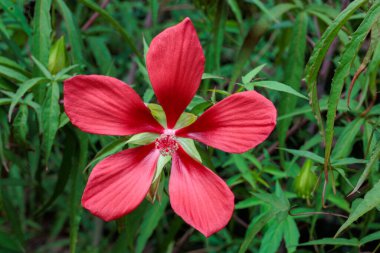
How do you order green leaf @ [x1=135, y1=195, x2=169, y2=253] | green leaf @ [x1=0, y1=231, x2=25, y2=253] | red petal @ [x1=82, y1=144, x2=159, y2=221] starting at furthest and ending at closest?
green leaf @ [x1=0, y1=231, x2=25, y2=253]
green leaf @ [x1=135, y1=195, x2=169, y2=253]
red petal @ [x1=82, y1=144, x2=159, y2=221]

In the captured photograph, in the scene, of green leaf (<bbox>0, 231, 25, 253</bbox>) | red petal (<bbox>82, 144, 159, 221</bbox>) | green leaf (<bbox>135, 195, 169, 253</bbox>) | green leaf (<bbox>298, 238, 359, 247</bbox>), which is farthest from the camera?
green leaf (<bbox>0, 231, 25, 253</bbox>)

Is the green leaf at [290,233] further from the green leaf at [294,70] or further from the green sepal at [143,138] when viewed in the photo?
the green sepal at [143,138]

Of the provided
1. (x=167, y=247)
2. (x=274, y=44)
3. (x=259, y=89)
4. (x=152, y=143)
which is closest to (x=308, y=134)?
(x=259, y=89)

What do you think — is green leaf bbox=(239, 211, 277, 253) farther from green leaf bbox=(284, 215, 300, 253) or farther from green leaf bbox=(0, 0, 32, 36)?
green leaf bbox=(0, 0, 32, 36)

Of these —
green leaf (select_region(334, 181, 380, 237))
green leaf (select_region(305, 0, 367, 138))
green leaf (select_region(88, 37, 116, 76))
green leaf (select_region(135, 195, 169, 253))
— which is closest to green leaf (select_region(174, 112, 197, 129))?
green leaf (select_region(305, 0, 367, 138))

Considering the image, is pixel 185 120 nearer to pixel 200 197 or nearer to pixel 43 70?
pixel 200 197

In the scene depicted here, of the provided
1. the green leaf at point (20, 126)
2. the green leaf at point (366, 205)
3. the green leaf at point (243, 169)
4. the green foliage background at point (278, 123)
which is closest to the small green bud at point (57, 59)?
the green foliage background at point (278, 123)

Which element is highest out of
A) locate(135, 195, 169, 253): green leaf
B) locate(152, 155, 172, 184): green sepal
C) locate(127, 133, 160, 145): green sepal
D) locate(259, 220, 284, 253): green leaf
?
locate(127, 133, 160, 145): green sepal

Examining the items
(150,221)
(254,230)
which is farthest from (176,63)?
(150,221)
